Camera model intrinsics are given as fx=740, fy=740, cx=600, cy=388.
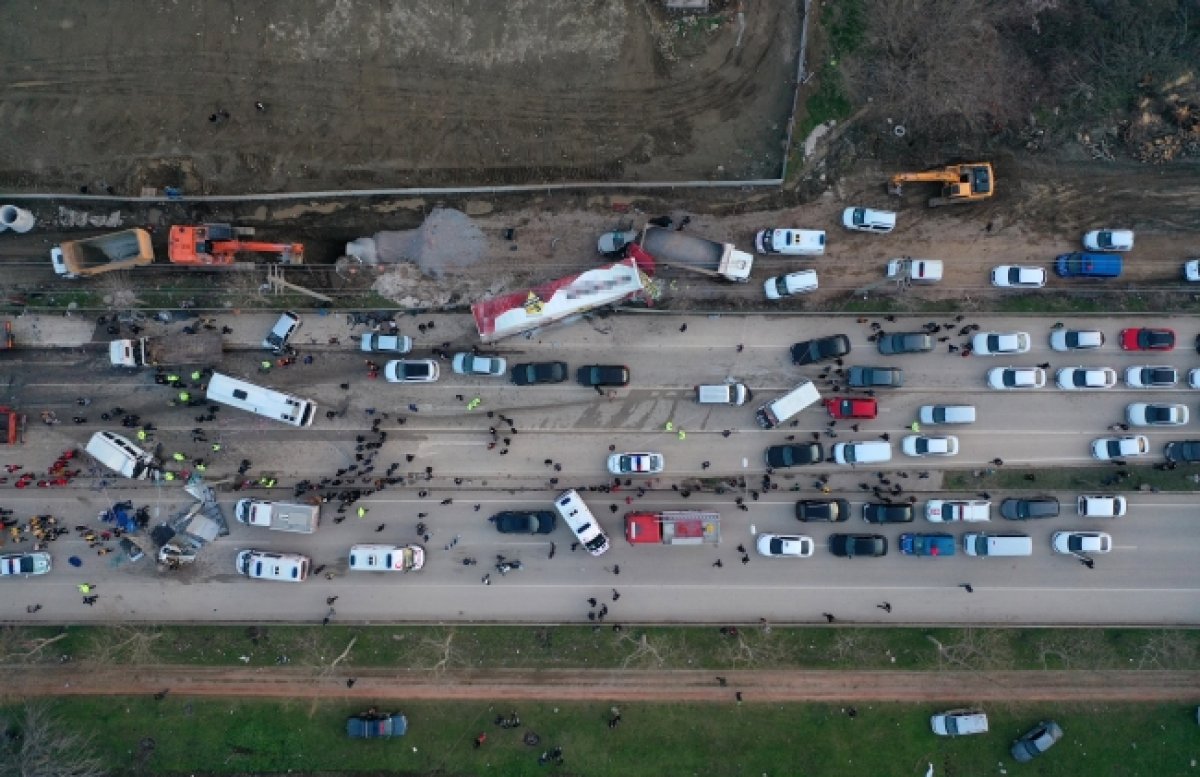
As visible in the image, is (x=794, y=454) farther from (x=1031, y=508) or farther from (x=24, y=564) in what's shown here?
(x=24, y=564)

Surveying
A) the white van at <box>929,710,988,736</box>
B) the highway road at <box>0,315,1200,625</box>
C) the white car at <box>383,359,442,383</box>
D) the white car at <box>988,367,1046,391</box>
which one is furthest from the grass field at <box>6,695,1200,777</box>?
the white car at <box>383,359,442,383</box>

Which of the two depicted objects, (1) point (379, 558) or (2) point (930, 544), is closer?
(1) point (379, 558)

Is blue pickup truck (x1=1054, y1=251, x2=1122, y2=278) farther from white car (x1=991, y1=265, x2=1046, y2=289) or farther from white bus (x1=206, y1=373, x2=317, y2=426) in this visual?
white bus (x1=206, y1=373, x2=317, y2=426)

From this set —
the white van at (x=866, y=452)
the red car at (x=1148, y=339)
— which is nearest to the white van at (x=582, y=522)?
the white van at (x=866, y=452)

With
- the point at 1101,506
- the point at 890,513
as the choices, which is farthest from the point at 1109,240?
the point at 890,513

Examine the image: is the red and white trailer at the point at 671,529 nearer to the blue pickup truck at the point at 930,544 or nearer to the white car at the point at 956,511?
the blue pickup truck at the point at 930,544

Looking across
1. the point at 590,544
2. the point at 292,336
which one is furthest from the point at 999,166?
the point at 292,336

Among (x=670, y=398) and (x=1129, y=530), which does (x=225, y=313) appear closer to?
(x=670, y=398)
